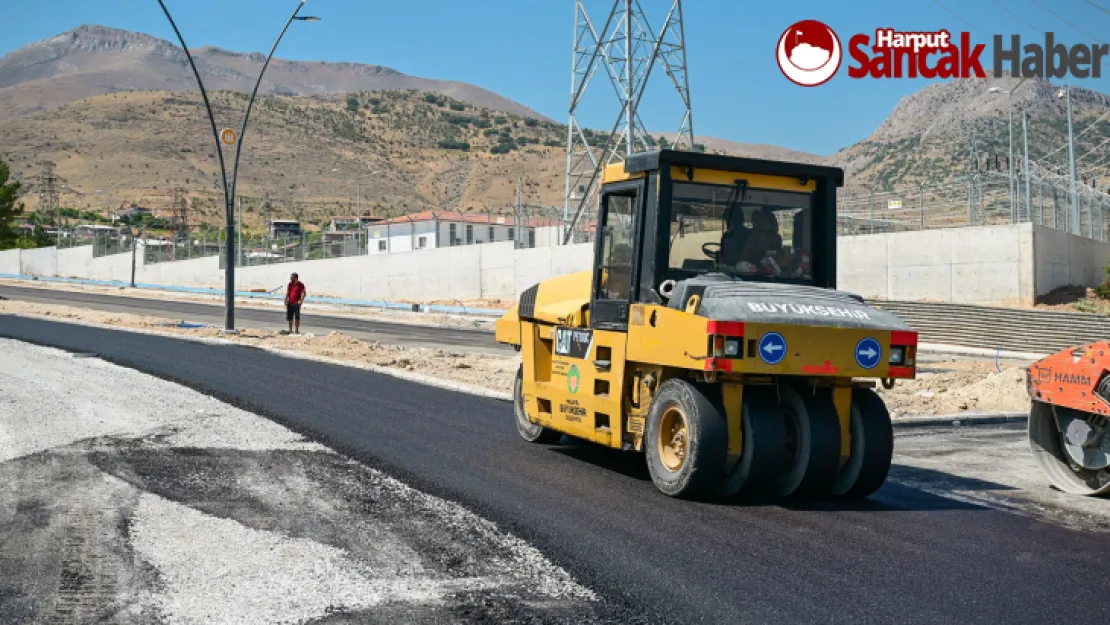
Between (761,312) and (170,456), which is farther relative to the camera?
(170,456)

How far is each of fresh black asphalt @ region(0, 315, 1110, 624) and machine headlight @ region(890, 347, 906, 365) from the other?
Result: 116 cm

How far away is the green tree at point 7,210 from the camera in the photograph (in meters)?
84.0

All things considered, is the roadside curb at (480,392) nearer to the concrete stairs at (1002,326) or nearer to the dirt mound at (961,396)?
the dirt mound at (961,396)

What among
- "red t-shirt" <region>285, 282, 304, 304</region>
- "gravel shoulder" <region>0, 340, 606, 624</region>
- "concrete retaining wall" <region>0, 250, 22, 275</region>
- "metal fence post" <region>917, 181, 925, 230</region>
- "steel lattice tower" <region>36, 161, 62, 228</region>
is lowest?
"gravel shoulder" <region>0, 340, 606, 624</region>

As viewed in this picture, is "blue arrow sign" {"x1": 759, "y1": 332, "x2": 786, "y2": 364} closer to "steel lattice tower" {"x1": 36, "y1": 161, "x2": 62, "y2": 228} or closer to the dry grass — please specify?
the dry grass

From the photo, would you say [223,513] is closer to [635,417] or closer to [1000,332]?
[635,417]

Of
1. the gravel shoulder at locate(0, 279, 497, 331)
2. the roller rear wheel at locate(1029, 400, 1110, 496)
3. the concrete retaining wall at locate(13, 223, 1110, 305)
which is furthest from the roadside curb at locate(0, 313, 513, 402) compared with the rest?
the concrete retaining wall at locate(13, 223, 1110, 305)

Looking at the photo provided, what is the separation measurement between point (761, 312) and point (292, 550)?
3777mm

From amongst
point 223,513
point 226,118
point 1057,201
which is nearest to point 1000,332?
point 1057,201

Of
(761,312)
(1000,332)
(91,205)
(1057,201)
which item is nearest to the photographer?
(761,312)

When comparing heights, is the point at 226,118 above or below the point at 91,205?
above

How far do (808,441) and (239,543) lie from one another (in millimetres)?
4284

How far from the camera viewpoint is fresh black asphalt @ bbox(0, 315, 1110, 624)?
19.0ft

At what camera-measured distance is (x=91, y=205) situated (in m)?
114
